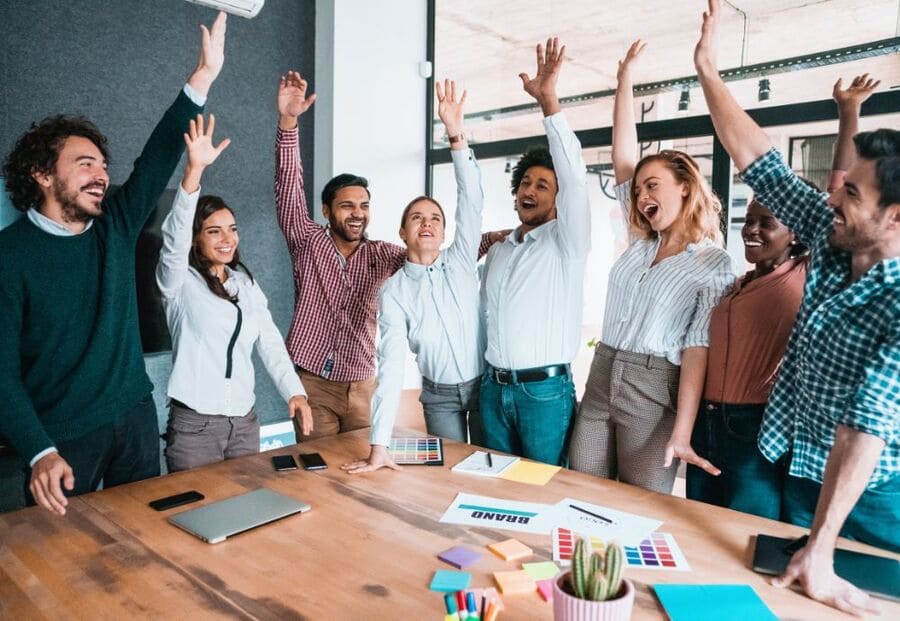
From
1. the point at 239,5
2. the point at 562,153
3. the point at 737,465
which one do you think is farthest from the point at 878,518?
the point at 239,5

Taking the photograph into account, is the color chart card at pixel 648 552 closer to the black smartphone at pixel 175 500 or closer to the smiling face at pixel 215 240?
the black smartphone at pixel 175 500

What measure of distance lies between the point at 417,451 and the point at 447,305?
22.2 inches

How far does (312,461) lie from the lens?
1.77m

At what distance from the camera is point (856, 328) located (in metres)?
1.23

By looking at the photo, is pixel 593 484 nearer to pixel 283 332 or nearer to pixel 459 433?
pixel 459 433

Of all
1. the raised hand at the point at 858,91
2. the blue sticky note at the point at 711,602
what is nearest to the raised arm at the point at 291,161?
the raised hand at the point at 858,91

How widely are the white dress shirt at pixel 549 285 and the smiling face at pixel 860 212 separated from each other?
902mm

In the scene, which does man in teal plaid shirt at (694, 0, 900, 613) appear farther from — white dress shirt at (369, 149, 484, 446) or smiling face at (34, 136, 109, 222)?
smiling face at (34, 136, 109, 222)

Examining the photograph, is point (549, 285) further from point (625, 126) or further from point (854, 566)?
point (854, 566)

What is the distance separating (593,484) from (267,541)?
805 millimetres

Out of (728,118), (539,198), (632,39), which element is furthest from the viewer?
(632,39)

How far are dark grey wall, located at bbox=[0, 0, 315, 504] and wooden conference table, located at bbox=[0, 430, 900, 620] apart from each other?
1.98 m

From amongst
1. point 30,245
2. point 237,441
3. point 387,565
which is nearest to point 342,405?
point 237,441

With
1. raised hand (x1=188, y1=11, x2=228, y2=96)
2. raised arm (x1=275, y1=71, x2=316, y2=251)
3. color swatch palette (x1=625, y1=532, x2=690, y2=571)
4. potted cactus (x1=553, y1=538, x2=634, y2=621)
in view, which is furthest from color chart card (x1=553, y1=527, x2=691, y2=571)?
raised arm (x1=275, y1=71, x2=316, y2=251)
